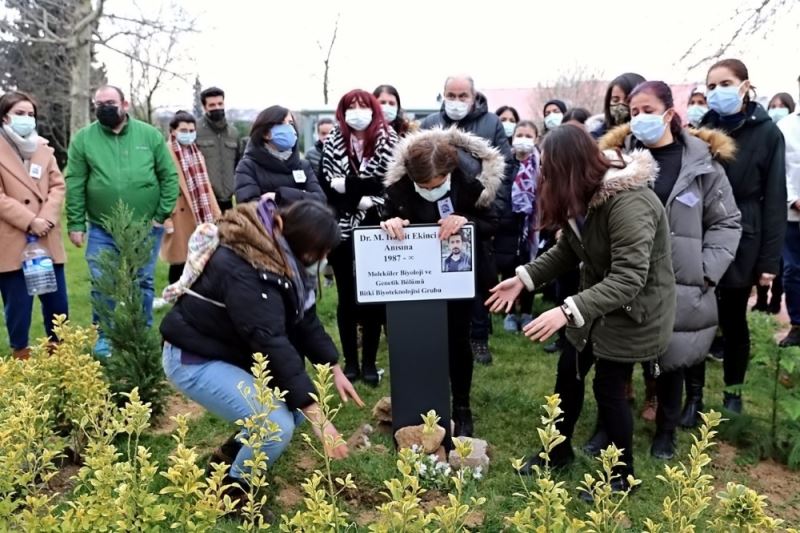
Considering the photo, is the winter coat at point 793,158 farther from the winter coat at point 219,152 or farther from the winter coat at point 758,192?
the winter coat at point 219,152

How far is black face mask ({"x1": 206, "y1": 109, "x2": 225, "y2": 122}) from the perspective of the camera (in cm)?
702

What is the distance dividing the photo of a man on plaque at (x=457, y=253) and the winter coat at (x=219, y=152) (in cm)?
447

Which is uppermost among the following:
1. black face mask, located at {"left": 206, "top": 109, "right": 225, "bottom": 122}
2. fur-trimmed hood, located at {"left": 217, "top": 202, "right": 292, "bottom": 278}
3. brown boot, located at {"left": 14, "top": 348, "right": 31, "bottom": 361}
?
black face mask, located at {"left": 206, "top": 109, "right": 225, "bottom": 122}

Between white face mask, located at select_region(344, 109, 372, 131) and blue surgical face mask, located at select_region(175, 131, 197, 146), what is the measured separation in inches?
104

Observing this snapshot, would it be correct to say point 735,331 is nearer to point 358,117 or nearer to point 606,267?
point 606,267

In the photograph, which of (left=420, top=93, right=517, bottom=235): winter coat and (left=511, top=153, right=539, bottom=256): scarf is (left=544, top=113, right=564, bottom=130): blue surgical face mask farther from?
(left=420, top=93, right=517, bottom=235): winter coat

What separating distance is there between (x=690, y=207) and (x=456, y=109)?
1.93 meters

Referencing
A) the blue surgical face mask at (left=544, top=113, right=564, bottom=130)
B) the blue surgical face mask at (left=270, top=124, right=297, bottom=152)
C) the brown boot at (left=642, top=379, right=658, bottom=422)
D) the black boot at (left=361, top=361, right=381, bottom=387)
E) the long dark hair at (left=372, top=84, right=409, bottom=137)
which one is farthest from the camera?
the blue surgical face mask at (left=544, top=113, right=564, bottom=130)

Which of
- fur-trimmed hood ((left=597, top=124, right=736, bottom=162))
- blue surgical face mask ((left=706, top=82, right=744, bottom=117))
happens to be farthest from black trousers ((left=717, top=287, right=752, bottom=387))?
blue surgical face mask ((left=706, top=82, right=744, bottom=117))

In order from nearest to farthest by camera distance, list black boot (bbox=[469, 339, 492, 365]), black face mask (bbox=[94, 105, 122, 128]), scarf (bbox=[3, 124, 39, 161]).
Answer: scarf (bbox=[3, 124, 39, 161]), black face mask (bbox=[94, 105, 122, 128]), black boot (bbox=[469, 339, 492, 365])

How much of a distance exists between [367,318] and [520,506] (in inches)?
83.0

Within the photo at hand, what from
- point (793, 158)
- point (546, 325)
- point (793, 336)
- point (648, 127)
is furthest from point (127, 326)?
point (793, 336)

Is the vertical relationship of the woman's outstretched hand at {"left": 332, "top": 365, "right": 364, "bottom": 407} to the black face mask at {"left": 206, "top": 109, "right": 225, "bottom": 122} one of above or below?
below

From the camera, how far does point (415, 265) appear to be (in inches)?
140
